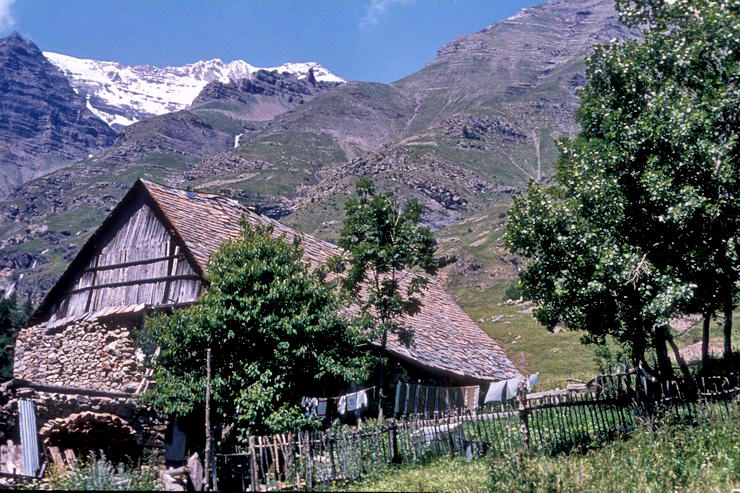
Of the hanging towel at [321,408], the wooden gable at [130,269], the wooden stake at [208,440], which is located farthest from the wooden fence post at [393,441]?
the wooden gable at [130,269]

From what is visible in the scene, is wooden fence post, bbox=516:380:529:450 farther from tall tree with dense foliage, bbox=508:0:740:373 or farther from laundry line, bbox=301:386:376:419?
laundry line, bbox=301:386:376:419

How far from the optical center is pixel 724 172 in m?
15.9

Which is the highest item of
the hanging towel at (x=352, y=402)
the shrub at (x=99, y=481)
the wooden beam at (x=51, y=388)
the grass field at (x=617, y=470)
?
the wooden beam at (x=51, y=388)

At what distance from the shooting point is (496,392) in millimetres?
22562

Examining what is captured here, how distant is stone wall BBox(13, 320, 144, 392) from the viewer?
18.5 metres

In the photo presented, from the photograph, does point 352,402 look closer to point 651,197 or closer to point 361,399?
point 361,399

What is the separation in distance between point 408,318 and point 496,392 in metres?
4.77

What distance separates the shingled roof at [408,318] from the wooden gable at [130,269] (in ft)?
2.22

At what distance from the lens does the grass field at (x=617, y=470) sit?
10.1 m

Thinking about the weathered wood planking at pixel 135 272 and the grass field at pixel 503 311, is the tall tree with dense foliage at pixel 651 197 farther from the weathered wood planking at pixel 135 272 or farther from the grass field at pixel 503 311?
the weathered wood planking at pixel 135 272

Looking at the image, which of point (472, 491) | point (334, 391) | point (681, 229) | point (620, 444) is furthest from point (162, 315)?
point (681, 229)

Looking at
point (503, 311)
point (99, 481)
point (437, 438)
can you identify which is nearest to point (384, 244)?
point (437, 438)

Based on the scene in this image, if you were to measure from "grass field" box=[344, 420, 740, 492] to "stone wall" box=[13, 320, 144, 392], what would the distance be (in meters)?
9.53

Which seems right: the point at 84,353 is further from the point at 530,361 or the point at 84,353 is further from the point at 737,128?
the point at 530,361
